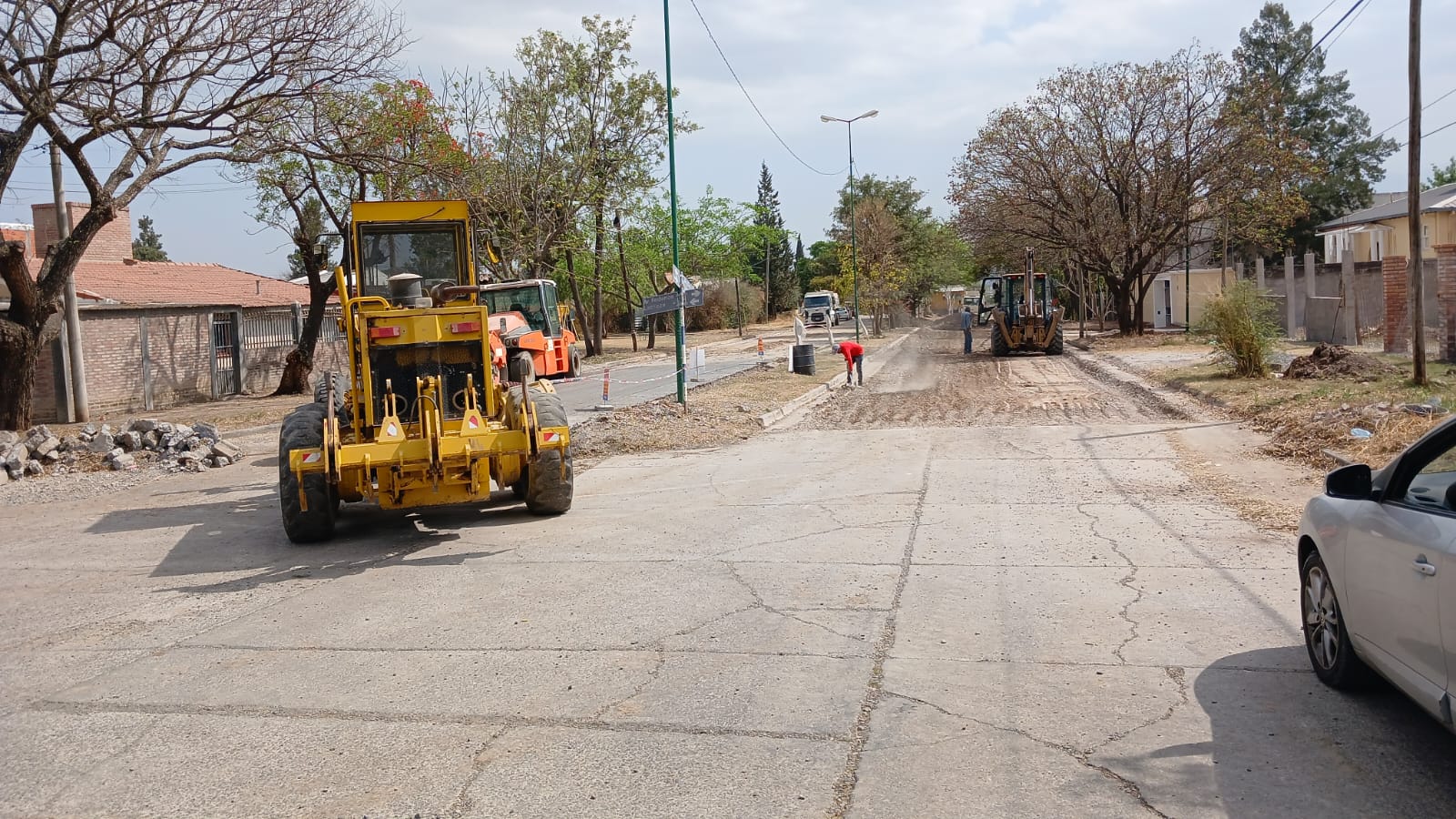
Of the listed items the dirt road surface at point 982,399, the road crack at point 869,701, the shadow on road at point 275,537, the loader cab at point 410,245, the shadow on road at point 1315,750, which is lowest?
the shadow on road at point 1315,750

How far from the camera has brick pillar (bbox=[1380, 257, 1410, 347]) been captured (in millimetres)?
25922

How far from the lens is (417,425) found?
403 inches

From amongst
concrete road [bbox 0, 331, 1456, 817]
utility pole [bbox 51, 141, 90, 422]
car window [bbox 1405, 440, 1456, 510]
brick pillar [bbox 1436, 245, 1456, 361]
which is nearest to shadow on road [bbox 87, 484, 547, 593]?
concrete road [bbox 0, 331, 1456, 817]

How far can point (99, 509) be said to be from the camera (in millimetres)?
13008

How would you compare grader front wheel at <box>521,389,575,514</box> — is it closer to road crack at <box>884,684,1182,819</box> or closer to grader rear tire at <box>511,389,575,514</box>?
grader rear tire at <box>511,389,575,514</box>

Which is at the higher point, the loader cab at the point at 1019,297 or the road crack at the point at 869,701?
the loader cab at the point at 1019,297

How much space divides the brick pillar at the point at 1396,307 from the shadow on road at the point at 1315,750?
78.1ft

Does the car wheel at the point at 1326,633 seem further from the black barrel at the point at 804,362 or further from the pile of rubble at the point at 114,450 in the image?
the black barrel at the point at 804,362

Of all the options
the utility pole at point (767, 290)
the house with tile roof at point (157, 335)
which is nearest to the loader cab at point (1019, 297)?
the house with tile roof at point (157, 335)

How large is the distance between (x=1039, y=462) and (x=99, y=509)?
35.3ft

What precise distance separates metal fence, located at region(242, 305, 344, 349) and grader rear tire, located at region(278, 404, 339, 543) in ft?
75.0

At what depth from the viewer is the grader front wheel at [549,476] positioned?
10.6 meters

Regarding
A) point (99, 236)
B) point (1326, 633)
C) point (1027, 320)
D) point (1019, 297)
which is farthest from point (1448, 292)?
point (99, 236)

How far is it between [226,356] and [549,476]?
77.6 feet
